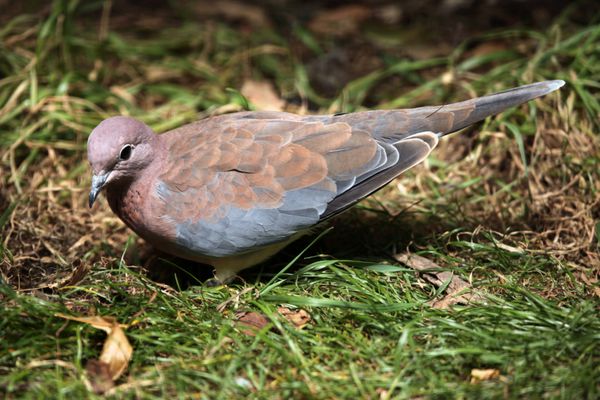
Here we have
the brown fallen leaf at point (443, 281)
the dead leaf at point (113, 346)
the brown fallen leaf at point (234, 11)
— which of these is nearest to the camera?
the dead leaf at point (113, 346)

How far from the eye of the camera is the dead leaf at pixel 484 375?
313 centimetres

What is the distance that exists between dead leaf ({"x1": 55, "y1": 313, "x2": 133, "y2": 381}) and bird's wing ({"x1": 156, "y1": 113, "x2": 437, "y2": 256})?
0.69 meters

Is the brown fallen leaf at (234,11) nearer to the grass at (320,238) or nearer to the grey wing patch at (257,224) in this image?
the grass at (320,238)

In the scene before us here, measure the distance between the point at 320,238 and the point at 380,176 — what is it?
2.49ft

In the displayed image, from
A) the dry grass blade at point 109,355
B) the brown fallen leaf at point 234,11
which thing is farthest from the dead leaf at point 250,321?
the brown fallen leaf at point 234,11

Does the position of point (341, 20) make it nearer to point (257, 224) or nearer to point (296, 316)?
point (257, 224)

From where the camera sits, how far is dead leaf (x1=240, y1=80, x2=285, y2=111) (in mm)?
5688

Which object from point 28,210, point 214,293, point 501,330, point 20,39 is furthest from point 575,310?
point 20,39

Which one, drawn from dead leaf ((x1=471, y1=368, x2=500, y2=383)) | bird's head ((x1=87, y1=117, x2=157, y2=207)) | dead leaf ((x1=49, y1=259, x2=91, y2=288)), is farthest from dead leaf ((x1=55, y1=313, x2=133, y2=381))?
dead leaf ((x1=471, y1=368, x2=500, y2=383))

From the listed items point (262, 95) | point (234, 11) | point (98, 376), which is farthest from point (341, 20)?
point (98, 376)

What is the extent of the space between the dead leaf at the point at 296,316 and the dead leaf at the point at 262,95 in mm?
2297

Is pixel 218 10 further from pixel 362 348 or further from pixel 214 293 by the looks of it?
pixel 362 348

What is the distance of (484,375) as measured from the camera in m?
3.13

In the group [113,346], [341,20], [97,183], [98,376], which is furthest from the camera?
[341,20]
